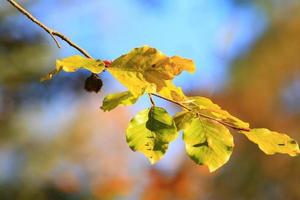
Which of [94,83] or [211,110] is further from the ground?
[94,83]

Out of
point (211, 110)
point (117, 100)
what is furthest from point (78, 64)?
point (211, 110)

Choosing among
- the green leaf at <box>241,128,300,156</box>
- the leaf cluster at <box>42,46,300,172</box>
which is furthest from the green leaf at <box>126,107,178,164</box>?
the green leaf at <box>241,128,300,156</box>

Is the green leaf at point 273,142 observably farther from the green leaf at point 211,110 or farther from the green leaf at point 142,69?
the green leaf at point 142,69

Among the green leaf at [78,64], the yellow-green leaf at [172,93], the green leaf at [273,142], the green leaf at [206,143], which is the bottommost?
the green leaf at [273,142]

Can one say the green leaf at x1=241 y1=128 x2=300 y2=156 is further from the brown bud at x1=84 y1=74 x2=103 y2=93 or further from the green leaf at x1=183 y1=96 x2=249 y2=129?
the brown bud at x1=84 y1=74 x2=103 y2=93

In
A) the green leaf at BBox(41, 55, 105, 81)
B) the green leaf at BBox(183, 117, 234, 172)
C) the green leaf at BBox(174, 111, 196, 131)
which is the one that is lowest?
the green leaf at BBox(183, 117, 234, 172)

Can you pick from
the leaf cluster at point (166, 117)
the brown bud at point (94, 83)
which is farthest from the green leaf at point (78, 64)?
the brown bud at point (94, 83)

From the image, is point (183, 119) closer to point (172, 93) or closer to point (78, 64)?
point (172, 93)
